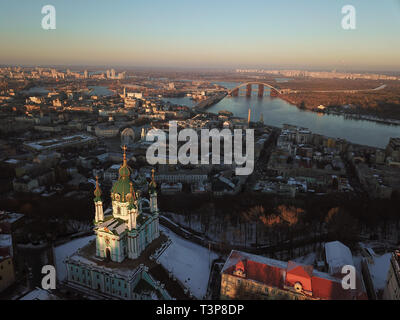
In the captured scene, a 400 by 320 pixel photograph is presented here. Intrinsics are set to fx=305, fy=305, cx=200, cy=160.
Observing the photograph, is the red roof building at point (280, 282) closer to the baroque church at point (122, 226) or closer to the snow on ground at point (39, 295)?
the baroque church at point (122, 226)

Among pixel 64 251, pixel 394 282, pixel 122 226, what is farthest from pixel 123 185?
pixel 394 282

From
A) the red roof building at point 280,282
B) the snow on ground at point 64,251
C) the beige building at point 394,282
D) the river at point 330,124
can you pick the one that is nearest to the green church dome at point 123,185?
the snow on ground at point 64,251

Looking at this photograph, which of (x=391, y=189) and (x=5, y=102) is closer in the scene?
(x=391, y=189)

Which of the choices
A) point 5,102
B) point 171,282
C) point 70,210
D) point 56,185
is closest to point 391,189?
point 171,282

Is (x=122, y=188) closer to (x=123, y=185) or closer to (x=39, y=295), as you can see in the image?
(x=123, y=185)

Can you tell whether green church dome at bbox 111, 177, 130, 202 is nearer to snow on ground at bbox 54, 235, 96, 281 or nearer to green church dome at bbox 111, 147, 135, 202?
green church dome at bbox 111, 147, 135, 202

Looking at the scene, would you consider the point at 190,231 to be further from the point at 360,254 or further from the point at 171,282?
the point at 360,254
